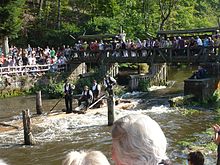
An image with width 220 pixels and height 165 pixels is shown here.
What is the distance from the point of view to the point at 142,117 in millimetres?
2945

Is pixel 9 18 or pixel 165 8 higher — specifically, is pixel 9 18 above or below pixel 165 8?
below

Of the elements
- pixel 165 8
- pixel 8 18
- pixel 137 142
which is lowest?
pixel 137 142

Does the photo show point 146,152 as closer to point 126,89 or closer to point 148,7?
point 126,89

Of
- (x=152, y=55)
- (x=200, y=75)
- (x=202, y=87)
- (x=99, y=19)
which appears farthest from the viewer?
(x=99, y=19)

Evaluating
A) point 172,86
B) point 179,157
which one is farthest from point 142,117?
point 172,86

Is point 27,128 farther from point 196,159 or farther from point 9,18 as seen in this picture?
point 9,18

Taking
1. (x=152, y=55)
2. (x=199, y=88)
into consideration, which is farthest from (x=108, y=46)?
(x=199, y=88)

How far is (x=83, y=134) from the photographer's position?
Result: 17109mm

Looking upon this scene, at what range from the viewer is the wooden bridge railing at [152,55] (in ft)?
82.1

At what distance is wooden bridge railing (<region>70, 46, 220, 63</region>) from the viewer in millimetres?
25031

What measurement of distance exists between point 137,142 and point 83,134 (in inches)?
568

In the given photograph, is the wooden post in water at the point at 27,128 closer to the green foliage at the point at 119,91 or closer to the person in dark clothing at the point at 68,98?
the person in dark clothing at the point at 68,98

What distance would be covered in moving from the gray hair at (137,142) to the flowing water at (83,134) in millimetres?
9561

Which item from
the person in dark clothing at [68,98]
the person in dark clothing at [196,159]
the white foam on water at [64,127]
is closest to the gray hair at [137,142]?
the person in dark clothing at [196,159]
